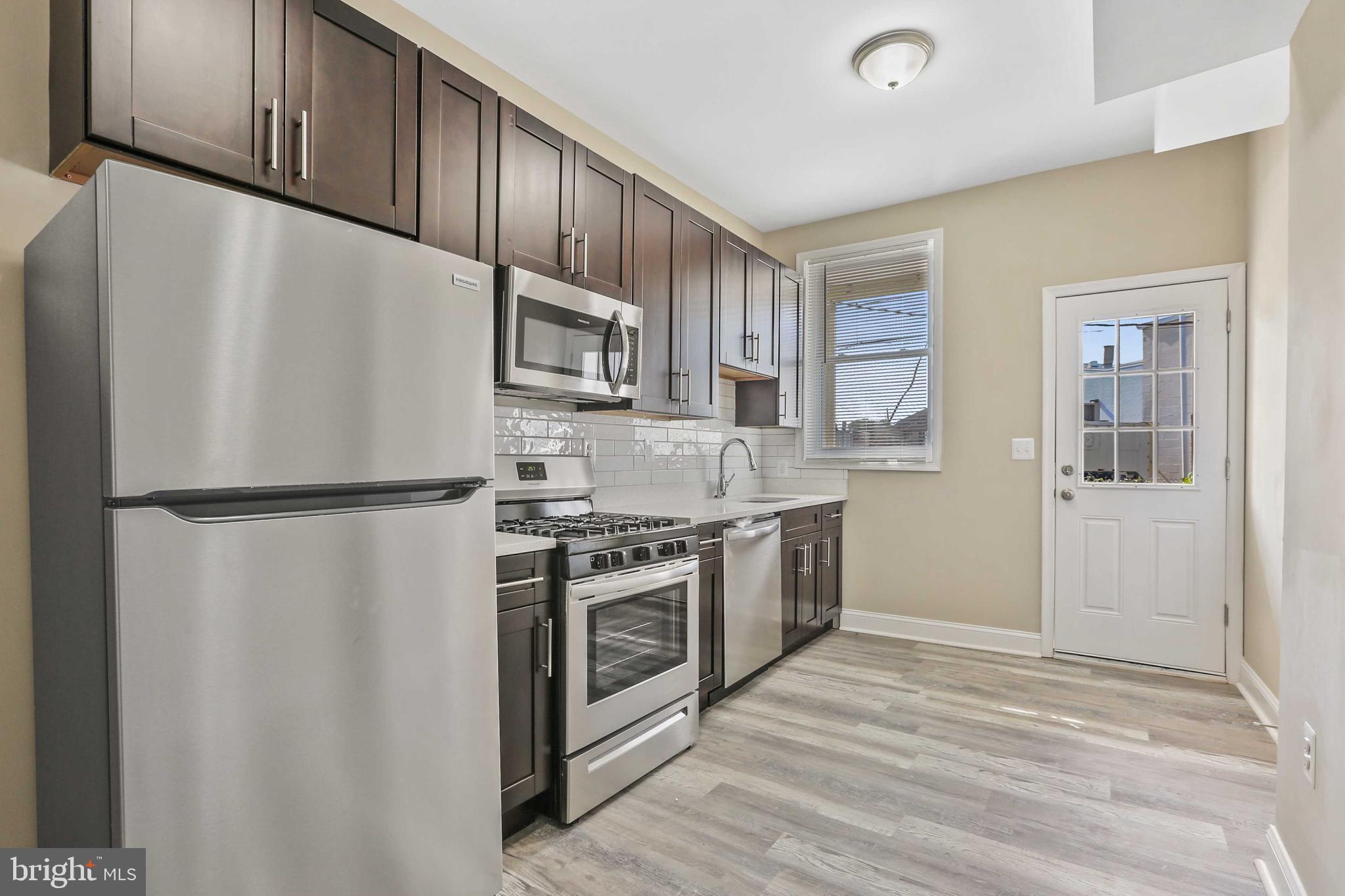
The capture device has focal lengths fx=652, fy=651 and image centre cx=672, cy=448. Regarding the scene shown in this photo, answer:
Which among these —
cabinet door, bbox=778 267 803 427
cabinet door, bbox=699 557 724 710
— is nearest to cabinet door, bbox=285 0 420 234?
cabinet door, bbox=699 557 724 710

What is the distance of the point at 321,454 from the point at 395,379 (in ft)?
0.81

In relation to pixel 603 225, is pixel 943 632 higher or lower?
lower

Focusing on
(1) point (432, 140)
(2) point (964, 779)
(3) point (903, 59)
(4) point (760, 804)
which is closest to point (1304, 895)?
(2) point (964, 779)

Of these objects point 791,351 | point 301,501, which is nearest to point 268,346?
point 301,501

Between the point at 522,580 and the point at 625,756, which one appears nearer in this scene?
the point at 522,580

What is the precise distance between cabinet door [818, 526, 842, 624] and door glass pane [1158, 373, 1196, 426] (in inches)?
75.7

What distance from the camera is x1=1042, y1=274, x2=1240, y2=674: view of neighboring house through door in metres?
3.41

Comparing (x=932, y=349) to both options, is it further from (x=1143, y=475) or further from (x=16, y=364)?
(x=16, y=364)

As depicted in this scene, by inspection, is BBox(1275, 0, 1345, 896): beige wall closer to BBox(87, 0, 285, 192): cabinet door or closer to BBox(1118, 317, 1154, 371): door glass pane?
BBox(1118, 317, 1154, 371): door glass pane

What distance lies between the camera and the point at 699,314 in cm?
347

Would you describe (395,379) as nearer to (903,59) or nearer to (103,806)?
(103,806)

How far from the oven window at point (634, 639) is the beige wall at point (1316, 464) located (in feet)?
5.98

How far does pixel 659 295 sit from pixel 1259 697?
335cm

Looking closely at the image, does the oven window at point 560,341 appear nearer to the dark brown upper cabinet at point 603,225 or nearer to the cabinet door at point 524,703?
the dark brown upper cabinet at point 603,225
